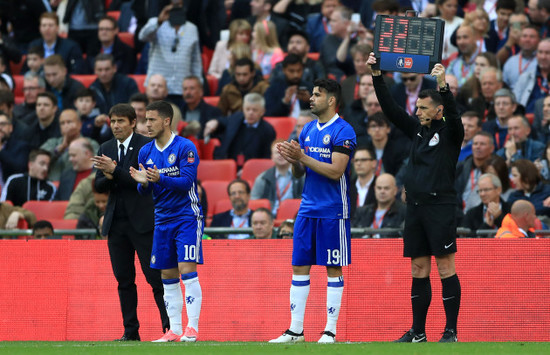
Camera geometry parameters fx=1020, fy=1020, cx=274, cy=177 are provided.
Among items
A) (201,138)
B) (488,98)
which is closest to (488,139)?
(488,98)

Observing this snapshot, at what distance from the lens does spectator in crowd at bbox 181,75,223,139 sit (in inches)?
643

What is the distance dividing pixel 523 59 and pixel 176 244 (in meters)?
7.83

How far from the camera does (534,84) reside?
1498cm

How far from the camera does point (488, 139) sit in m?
13.3

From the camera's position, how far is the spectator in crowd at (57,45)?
18.5 meters

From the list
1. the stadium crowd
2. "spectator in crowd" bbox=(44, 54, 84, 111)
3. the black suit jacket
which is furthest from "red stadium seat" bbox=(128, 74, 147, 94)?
the black suit jacket

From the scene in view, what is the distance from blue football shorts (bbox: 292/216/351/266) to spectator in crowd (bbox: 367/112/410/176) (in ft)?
15.9

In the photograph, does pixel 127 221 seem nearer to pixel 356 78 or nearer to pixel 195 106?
pixel 356 78

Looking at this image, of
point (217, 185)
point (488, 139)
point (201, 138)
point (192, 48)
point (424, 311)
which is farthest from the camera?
point (192, 48)

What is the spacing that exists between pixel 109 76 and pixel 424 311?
933 cm

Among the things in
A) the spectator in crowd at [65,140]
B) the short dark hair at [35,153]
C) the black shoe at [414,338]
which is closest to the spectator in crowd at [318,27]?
the spectator in crowd at [65,140]

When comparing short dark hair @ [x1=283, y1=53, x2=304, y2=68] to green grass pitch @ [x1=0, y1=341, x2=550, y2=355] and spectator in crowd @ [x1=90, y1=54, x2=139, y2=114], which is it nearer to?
spectator in crowd @ [x1=90, y1=54, x2=139, y2=114]

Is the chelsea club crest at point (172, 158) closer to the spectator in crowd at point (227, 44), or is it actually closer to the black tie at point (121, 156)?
the black tie at point (121, 156)

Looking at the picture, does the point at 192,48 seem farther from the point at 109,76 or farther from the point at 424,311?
the point at 424,311
